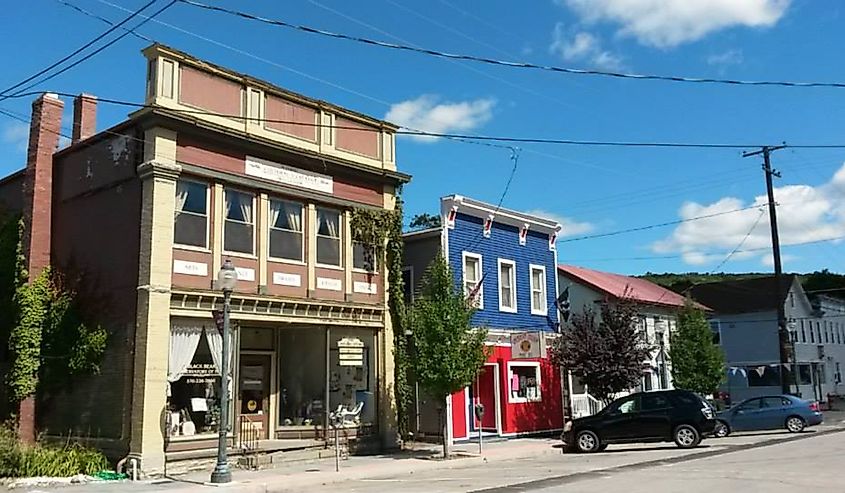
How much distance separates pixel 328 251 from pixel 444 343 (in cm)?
396

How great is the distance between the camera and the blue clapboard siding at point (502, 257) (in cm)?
2650

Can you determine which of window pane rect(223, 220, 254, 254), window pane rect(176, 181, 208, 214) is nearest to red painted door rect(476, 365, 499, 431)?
window pane rect(223, 220, 254, 254)

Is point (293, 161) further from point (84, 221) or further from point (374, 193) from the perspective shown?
point (84, 221)

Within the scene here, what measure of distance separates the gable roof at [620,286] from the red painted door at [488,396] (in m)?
10.2

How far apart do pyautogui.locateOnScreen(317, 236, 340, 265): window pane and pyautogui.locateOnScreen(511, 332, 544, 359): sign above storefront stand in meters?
7.40

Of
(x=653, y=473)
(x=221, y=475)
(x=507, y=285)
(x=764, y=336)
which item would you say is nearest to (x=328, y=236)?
(x=221, y=475)

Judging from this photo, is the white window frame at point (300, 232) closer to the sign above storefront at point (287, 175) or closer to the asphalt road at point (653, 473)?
the sign above storefront at point (287, 175)

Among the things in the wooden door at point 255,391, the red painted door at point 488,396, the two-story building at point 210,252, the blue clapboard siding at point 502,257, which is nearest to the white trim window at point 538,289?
the blue clapboard siding at point 502,257

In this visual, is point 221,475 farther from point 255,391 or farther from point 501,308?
point 501,308

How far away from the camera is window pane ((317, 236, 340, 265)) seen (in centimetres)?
2195

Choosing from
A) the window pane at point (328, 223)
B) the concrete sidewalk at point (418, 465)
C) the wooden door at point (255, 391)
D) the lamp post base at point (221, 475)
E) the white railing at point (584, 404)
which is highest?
the window pane at point (328, 223)

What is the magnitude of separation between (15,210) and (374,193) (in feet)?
32.8

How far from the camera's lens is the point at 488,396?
90.0ft

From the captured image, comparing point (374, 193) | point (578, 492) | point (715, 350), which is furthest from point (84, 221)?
point (715, 350)
